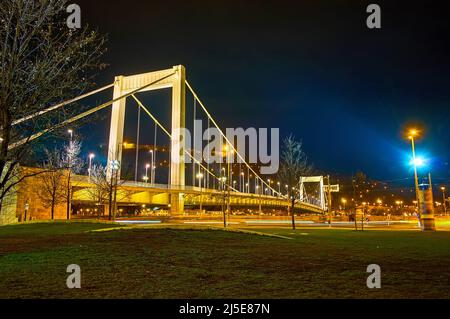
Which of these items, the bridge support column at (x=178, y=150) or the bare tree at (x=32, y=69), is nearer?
the bare tree at (x=32, y=69)

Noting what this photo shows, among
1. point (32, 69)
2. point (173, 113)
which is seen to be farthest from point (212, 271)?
point (173, 113)

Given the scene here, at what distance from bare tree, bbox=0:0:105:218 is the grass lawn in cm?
296

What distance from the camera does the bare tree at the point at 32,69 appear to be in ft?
31.7

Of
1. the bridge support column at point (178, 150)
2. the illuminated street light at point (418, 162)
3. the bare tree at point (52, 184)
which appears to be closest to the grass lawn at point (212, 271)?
the illuminated street light at point (418, 162)

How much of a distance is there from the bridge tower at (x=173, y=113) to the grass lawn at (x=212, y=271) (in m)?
36.5

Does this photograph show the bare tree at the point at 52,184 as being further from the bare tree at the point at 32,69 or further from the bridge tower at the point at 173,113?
the bare tree at the point at 32,69

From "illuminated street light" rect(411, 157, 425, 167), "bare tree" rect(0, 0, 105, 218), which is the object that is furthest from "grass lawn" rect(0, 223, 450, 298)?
"illuminated street light" rect(411, 157, 425, 167)

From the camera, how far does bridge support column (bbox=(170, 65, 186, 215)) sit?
1888 inches

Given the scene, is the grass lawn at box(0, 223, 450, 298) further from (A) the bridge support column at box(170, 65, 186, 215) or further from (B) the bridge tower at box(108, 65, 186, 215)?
(B) the bridge tower at box(108, 65, 186, 215)

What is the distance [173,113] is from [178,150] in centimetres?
626

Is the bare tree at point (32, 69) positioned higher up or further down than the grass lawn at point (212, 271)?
higher up

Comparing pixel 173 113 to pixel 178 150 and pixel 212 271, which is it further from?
pixel 212 271

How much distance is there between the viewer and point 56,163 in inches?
1307

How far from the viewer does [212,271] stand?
7.29 metres
